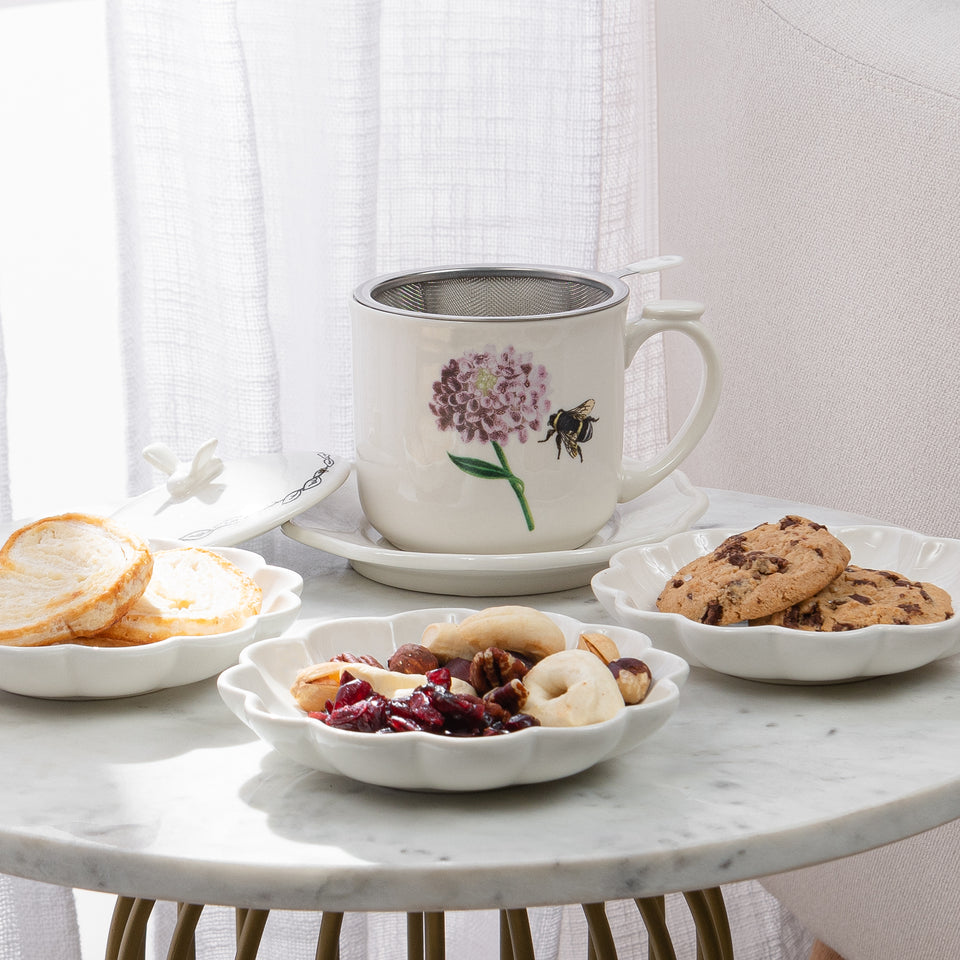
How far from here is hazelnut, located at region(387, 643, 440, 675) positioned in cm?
52

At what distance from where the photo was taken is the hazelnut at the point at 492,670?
19.7 inches

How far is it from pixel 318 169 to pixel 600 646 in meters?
0.81

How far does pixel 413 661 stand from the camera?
1.70 feet

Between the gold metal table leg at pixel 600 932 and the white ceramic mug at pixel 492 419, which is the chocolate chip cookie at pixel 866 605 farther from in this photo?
the gold metal table leg at pixel 600 932

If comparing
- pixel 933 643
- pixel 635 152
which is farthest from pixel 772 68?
pixel 933 643

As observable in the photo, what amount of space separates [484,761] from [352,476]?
48cm

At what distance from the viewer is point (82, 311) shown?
1.20 m

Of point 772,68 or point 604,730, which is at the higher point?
point 772,68

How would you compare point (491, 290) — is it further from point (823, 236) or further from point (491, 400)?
point (823, 236)

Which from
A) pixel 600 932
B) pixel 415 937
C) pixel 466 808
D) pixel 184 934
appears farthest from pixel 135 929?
pixel 466 808

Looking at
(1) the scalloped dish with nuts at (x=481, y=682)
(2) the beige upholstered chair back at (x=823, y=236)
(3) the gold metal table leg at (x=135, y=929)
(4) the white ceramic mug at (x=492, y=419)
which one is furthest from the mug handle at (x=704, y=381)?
(3) the gold metal table leg at (x=135, y=929)

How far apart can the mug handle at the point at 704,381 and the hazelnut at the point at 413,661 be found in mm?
246

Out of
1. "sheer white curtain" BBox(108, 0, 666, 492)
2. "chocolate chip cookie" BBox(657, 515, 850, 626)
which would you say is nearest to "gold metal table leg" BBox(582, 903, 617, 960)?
"chocolate chip cookie" BBox(657, 515, 850, 626)

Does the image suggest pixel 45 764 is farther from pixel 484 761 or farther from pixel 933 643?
pixel 933 643
